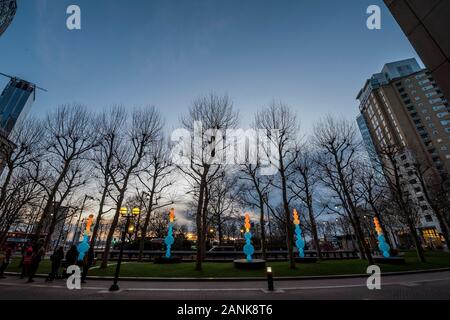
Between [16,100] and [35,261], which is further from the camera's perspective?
[16,100]

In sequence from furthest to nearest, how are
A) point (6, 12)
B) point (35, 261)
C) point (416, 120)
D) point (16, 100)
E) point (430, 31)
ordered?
point (416, 120)
point (16, 100)
point (6, 12)
point (35, 261)
point (430, 31)

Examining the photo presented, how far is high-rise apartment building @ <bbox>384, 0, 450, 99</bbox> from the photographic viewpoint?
516cm

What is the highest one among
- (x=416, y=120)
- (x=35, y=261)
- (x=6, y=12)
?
(x=416, y=120)

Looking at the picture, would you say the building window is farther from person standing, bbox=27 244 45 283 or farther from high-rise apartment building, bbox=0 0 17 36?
person standing, bbox=27 244 45 283

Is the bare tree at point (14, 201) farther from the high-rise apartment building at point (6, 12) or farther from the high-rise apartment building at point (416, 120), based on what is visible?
the high-rise apartment building at point (416, 120)

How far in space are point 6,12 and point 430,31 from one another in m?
20.4

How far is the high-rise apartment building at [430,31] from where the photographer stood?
5164 mm

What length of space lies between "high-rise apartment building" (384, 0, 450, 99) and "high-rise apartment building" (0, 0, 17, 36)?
63.6 ft

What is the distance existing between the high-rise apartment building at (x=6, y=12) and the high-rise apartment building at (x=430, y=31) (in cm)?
1939

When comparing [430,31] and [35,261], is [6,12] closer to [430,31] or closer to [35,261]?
[35,261]

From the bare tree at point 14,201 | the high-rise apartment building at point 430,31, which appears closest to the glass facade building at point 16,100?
the bare tree at point 14,201

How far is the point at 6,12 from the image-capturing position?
38.2 ft

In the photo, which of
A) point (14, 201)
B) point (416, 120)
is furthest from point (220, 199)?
point (416, 120)

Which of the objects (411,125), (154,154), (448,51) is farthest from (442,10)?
(411,125)
